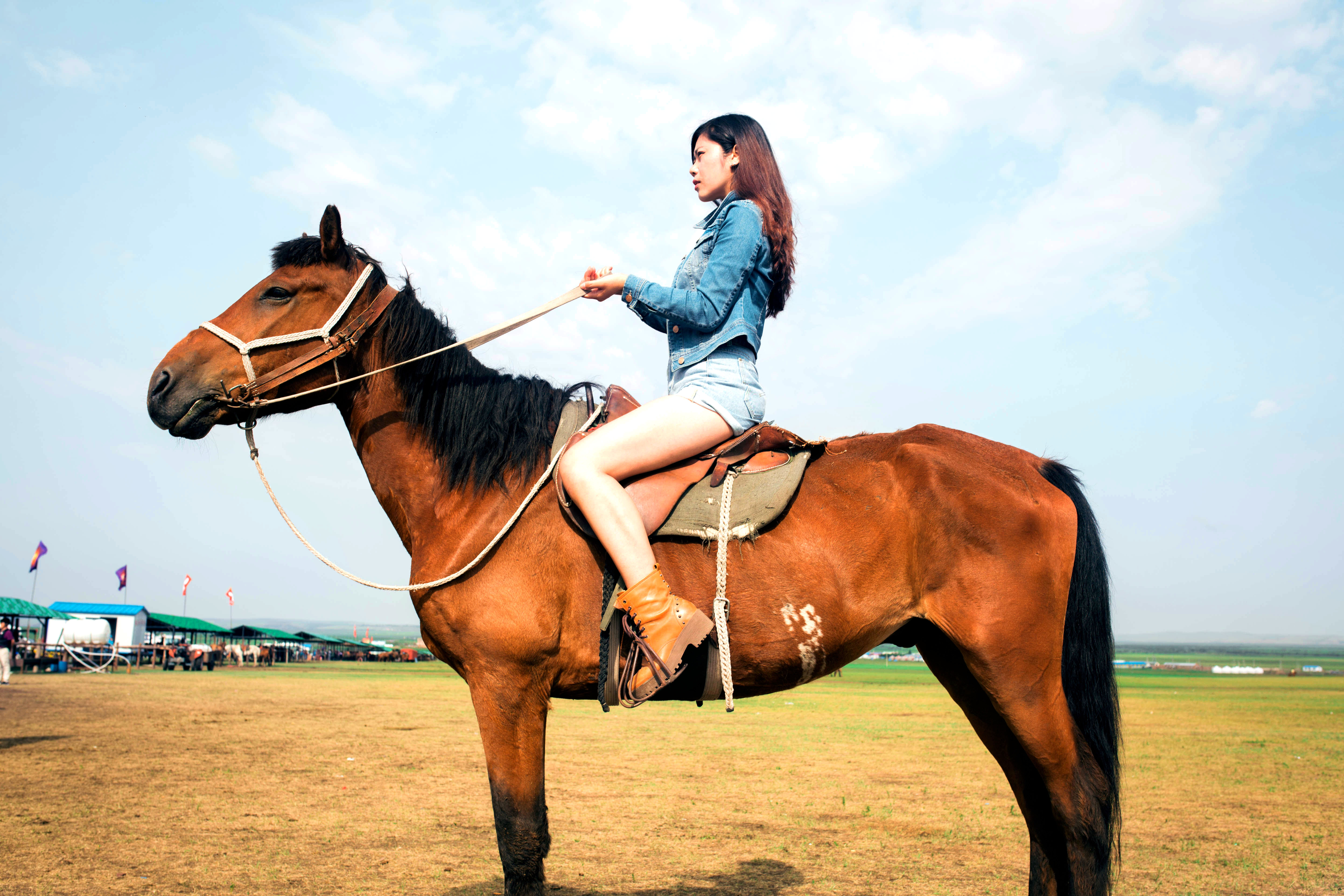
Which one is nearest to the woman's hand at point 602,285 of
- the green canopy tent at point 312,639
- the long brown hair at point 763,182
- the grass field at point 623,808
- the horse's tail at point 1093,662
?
the long brown hair at point 763,182

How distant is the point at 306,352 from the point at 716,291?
2.01m

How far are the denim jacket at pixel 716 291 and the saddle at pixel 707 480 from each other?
1.50 ft

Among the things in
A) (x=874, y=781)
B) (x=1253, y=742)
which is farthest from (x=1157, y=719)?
(x=874, y=781)

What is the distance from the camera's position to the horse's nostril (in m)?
3.67

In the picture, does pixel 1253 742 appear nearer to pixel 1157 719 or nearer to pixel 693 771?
pixel 1157 719

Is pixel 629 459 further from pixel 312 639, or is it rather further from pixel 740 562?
pixel 312 639

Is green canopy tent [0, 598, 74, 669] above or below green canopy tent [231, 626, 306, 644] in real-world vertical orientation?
above

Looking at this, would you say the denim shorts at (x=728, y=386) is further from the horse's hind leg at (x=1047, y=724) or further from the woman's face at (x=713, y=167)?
the horse's hind leg at (x=1047, y=724)

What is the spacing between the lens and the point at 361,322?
3.89 meters

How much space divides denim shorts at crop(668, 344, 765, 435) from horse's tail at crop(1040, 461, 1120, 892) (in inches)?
64.0

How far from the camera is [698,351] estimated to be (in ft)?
12.3

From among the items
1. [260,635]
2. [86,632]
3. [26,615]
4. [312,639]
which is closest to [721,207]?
[26,615]

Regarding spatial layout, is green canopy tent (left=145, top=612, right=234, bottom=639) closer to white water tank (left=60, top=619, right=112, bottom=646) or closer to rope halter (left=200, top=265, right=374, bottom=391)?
white water tank (left=60, top=619, right=112, bottom=646)

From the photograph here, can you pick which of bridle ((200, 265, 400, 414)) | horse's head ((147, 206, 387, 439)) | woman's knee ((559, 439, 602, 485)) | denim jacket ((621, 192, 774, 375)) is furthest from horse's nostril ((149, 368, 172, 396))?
denim jacket ((621, 192, 774, 375))
